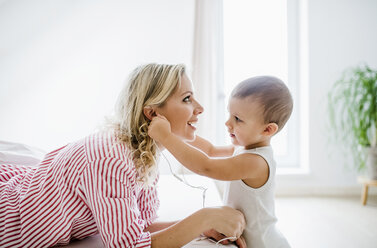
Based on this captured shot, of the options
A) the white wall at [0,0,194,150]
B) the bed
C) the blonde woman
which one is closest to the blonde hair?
the blonde woman

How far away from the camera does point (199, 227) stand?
97 centimetres

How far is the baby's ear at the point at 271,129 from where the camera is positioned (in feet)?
3.80

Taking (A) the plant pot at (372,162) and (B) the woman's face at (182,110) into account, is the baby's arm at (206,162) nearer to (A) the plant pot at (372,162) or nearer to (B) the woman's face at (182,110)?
(B) the woman's face at (182,110)

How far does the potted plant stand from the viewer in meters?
2.61

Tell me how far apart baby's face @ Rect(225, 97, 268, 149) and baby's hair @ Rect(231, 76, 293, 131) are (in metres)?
0.02

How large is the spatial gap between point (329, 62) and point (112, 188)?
9.05ft

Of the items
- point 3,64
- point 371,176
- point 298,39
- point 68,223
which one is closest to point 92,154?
point 68,223

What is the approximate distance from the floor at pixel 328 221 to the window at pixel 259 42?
81cm

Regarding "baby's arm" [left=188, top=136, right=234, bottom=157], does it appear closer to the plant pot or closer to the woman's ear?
the woman's ear

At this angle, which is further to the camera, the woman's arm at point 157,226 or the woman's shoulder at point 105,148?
the woman's arm at point 157,226

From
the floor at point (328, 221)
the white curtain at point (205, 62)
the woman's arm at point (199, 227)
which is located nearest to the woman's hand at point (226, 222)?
the woman's arm at point (199, 227)

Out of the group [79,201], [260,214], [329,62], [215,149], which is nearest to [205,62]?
[329,62]

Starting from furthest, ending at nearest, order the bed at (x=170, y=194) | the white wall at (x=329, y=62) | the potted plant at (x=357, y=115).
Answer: the white wall at (x=329, y=62), the potted plant at (x=357, y=115), the bed at (x=170, y=194)

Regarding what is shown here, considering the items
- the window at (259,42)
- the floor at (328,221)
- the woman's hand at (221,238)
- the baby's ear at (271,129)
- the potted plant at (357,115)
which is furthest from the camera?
the window at (259,42)
